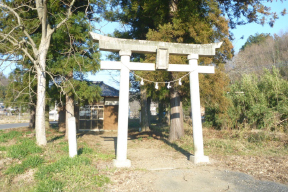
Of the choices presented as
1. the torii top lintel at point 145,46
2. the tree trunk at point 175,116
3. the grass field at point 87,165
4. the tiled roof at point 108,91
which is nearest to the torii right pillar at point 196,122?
the torii top lintel at point 145,46

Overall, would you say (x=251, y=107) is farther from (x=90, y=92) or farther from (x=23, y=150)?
(x=23, y=150)

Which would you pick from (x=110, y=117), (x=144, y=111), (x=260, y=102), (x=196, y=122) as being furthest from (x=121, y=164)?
(x=110, y=117)

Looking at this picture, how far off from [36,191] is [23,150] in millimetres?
3874

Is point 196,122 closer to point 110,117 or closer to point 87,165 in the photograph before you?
point 87,165

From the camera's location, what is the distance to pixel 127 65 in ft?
21.6

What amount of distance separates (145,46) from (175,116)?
5.29 meters

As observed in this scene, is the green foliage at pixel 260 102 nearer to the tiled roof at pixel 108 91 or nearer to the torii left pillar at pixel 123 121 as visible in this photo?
the torii left pillar at pixel 123 121

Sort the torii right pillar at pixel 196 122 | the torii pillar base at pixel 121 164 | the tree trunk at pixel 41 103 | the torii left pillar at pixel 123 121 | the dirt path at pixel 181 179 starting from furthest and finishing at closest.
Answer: the tree trunk at pixel 41 103
the torii right pillar at pixel 196 122
the torii left pillar at pixel 123 121
the torii pillar base at pixel 121 164
the dirt path at pixel 181 179

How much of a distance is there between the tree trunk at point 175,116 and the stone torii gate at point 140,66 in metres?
3.76

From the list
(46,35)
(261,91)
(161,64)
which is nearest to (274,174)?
(161,64)

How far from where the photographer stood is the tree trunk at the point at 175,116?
1097 centimetres

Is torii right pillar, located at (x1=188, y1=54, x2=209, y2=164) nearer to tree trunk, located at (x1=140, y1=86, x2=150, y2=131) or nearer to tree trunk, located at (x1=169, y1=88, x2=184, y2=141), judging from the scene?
tree trunk, located at (x1=169, y1=88, x2=184, y2=141)

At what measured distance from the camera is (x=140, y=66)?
6.81 m

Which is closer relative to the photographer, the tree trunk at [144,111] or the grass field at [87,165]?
the grass field at [87,165]
